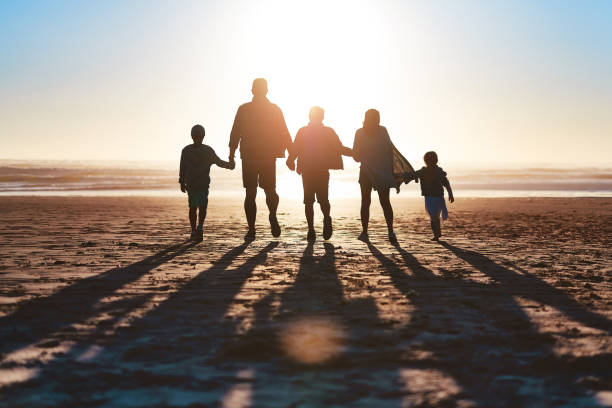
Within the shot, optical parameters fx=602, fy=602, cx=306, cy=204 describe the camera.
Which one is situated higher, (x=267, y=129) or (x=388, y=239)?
(x=267, y=129)

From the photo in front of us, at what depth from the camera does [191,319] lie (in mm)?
3791

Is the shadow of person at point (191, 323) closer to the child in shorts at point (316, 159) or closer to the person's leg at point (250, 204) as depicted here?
the person's leg at point (250, 204)

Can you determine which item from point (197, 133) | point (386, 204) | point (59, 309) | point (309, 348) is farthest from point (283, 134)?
point (309, 348)

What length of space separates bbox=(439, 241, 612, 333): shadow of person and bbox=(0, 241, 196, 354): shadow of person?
3.13 metres

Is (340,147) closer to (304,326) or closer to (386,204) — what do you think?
(386,204)

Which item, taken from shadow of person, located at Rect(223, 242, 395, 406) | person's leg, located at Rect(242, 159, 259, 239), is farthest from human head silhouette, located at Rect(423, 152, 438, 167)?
shadow of person, located at Rect(223, 242, 395, 406)

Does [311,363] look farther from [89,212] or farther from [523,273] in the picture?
[89,212]

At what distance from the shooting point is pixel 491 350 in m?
3.14

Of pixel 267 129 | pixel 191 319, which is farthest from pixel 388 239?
pixel 191 319

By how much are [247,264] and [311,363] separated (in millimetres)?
3244

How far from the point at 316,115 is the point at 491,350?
19.7 feet

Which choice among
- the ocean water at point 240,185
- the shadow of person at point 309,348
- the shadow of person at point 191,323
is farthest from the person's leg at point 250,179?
the ocean water at point 240,185

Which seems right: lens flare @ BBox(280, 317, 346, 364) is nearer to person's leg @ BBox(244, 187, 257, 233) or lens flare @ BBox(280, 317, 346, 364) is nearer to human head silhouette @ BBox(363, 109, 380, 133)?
person's leg @ BBox(244, 187, 257, 233)

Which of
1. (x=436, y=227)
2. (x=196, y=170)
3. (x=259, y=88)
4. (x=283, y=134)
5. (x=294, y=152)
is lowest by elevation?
(x=436, y=227)
